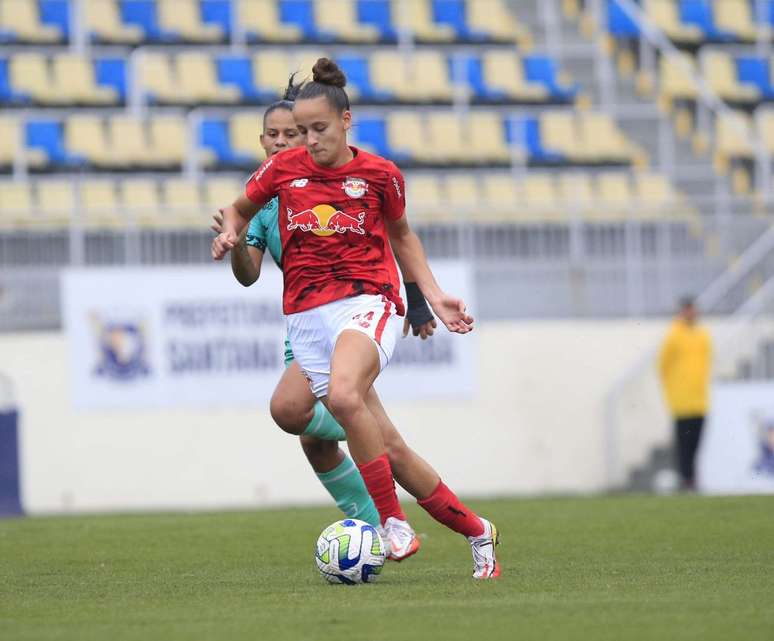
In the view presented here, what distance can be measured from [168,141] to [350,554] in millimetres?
14240

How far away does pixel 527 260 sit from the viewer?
18.2 metres

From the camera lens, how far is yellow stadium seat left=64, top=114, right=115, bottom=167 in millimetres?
20672

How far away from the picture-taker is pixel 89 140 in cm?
2077

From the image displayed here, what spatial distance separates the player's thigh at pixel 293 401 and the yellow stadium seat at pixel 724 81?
17.0m

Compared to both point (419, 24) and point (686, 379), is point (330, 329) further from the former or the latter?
point (419, 24)

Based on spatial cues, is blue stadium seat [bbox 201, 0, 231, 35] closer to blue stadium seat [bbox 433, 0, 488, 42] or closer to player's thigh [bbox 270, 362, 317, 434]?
blue stadium seat [bbox 433, 0, 488, 42]

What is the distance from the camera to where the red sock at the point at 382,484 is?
293 inches

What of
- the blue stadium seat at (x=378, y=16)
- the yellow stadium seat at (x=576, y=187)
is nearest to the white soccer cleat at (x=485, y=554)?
the yellow stadium seat at (x=576, y=187)

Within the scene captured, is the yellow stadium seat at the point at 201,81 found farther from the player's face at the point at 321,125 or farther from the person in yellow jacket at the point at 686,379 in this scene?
the player's face at the point at 321,125

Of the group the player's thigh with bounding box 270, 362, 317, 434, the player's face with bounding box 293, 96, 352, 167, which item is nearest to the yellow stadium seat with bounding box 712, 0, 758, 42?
the player's thigh with bounding box 270, 362, 317, 434

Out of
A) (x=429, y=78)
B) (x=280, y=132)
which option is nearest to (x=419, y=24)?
(x=429, y=78)

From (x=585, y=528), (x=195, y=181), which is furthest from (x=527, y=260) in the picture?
(x=585, y=528)

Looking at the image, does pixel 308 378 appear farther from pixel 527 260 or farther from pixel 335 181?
pixel 527 260

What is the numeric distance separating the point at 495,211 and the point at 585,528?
750 centimetres
